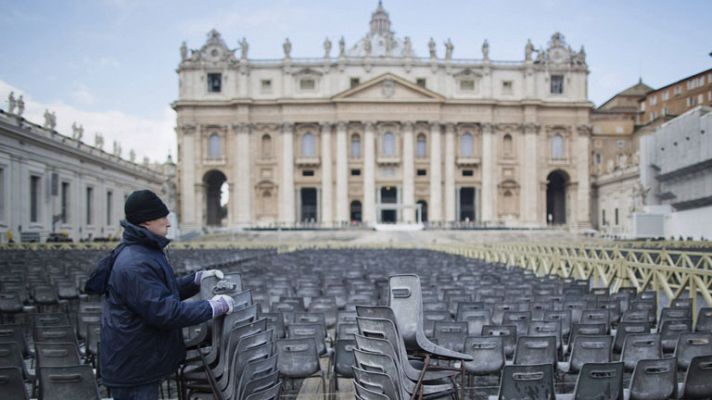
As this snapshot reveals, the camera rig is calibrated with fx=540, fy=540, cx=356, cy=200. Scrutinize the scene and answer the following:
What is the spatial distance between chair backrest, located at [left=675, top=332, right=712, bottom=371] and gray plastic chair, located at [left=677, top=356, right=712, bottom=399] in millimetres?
1107

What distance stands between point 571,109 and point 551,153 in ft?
23.0

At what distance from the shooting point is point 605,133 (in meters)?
84.1

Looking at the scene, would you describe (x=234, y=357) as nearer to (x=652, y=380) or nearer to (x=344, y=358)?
(x=344, y=358)

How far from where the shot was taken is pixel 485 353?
6699 mm

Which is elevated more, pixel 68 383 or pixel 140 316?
pixel 140 316

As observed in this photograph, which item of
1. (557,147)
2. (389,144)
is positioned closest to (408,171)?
(389,144)

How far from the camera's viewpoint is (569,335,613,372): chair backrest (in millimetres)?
6656

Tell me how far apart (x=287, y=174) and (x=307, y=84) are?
44.0ft

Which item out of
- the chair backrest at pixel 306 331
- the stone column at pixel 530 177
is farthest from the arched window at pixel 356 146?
the chair backrest at pixel 306 331

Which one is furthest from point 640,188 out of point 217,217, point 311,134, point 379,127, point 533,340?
point 217,217

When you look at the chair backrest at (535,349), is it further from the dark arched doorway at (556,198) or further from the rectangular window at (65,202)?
the dark arched doorway at (556,198)

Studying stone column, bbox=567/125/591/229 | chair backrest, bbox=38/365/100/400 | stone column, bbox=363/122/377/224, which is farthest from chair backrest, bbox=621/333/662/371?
stone column, bbox=567/125/591/229

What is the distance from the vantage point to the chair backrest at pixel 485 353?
263 inches

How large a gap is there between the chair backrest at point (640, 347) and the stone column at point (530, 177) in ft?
237
